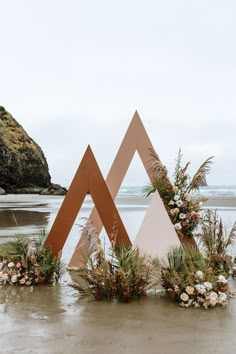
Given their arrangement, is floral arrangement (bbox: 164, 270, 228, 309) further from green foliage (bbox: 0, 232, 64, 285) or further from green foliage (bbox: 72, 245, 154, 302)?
green foliage (bbox: 0, 232, 64, 285)

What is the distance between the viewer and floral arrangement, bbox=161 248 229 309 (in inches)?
207

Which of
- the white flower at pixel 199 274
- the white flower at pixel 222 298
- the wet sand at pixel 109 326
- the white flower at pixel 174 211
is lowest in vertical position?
the wet sand at pixel 109 326

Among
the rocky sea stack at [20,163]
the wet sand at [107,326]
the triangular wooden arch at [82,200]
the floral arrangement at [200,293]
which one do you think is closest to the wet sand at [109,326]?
the wet sand at [107,326]

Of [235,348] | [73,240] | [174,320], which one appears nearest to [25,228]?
[73,240]

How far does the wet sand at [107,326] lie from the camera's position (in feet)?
12.6

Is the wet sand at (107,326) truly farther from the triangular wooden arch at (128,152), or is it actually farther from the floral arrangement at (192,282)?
the triangular wooden arch at (128,152)

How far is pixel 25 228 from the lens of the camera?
13.4m

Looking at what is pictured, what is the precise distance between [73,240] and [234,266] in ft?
15.3

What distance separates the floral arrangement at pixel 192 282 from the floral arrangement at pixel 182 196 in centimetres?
143

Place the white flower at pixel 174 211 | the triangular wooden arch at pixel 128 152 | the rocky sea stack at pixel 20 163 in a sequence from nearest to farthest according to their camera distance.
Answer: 1. the white flower at pixel 174 211
2. the triangular wooden arch at pixel 128 152
3. the rocky sea stack at pixel 20 163

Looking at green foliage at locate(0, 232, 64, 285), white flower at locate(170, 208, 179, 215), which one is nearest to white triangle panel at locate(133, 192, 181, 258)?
white flower at locate(170, 208, 179, 215)

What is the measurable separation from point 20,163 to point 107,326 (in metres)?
50.2

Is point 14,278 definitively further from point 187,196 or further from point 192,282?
point 187,196

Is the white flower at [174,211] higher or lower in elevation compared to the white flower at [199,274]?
higher
